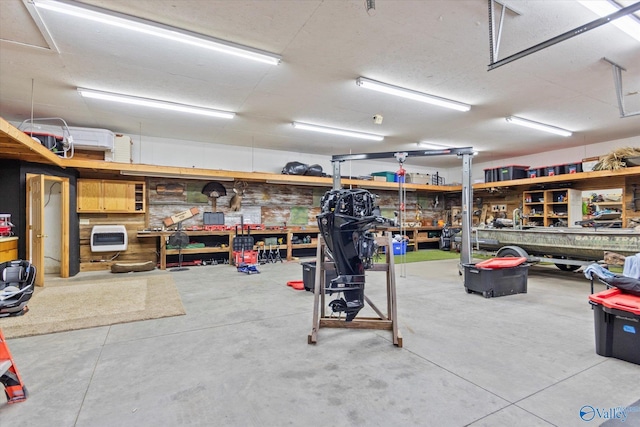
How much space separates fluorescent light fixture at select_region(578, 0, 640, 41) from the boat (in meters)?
2.97

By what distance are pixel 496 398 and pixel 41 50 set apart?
595cm

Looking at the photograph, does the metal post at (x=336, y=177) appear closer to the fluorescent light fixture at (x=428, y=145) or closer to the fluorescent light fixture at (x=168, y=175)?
the fluorescent light fixture at (x=168, y=175)

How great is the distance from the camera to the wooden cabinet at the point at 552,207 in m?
8.71

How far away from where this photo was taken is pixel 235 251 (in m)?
7.59

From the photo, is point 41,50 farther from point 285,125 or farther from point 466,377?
point 466,377

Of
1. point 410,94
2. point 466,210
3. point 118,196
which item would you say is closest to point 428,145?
point 466,210

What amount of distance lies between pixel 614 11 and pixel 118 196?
9044 millimetres

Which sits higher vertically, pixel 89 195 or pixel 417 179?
pixel 417 179

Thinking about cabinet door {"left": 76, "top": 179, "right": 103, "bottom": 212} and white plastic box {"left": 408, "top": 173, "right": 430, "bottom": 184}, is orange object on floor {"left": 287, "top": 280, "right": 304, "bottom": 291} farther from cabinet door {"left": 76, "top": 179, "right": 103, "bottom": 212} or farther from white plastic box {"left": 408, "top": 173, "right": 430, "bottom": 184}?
white plastic box {"left": 408, "top": 173, "right": 430, "bottom": 184}

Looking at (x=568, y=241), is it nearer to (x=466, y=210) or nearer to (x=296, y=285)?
(x=466, y=210)

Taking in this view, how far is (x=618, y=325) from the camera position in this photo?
2582 mm

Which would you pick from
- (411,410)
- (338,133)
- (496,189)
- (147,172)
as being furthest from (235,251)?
(496,189)

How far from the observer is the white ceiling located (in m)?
3.33

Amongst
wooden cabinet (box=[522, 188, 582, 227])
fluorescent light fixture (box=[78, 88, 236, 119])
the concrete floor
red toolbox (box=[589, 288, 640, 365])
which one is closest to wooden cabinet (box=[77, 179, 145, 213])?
fluorescent light fixture (box=[78, 88, 236, 119])
